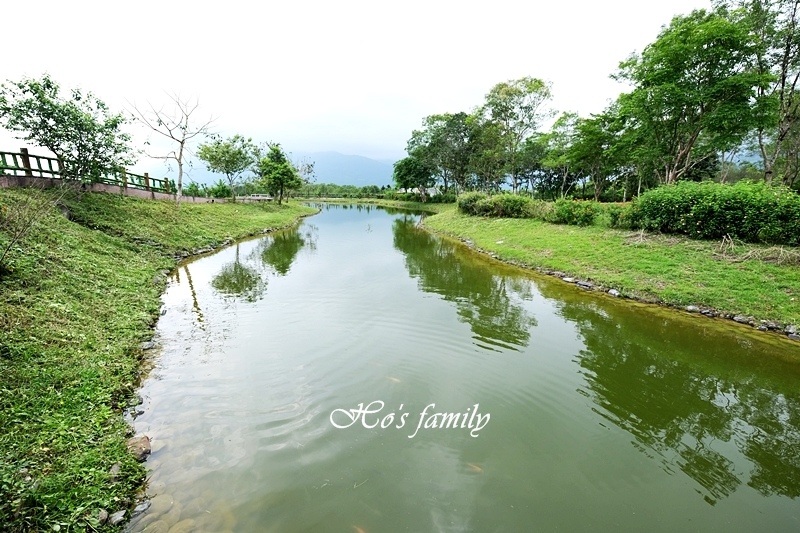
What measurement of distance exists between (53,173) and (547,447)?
23.7 metres

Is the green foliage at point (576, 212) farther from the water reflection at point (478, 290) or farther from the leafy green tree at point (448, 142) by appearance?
the leafy green tree at point (448, 142)

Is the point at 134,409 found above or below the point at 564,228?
below

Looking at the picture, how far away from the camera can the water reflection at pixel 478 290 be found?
29.1ft

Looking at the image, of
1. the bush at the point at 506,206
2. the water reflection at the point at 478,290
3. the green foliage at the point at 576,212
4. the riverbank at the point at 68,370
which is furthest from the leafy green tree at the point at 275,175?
the green foliage at the point at 576,212

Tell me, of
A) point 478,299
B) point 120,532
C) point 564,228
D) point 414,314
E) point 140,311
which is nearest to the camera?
point 120,532

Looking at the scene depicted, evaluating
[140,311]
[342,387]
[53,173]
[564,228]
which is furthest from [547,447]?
[53,173]

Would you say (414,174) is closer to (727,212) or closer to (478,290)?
(727,212)

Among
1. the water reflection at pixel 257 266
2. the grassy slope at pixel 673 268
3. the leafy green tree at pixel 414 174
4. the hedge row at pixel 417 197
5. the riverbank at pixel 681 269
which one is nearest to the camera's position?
the riverbank at pixel 681 269

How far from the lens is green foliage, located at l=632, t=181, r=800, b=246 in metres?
12.2

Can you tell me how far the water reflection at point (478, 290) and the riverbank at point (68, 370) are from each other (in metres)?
6.90

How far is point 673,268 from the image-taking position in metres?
12.1

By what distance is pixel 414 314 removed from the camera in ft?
32.7

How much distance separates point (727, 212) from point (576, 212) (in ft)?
25.5

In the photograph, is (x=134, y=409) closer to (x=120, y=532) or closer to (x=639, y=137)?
(x=120, y=532)
